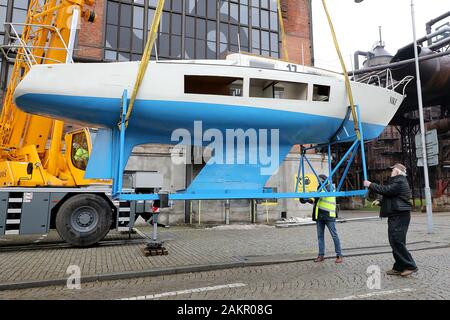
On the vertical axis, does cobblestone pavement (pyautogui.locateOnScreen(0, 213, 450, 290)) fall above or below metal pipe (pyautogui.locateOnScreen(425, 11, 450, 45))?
below

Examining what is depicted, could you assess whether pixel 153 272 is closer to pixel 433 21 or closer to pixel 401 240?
pixel 401 240

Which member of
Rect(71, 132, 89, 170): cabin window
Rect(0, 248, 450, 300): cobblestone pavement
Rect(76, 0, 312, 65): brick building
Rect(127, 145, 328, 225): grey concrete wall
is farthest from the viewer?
Rect(76, 0, 312, 65): brick building

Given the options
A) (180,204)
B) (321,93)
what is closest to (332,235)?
(321,93)

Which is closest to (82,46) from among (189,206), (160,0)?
(189,206)

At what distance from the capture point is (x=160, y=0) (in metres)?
5.30

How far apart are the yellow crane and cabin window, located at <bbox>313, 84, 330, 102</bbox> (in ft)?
23.1

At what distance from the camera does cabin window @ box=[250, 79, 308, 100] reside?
620 centimetres

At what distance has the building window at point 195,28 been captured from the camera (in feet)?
61.2

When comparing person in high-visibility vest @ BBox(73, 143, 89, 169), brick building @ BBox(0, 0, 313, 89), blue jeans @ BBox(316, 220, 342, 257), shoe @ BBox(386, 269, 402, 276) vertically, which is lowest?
shoe @ BBox(386, 269, 402, 276)

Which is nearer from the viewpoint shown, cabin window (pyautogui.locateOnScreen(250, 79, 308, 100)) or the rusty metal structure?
cabin window (pyautogui.locateOnScreen(250, 79, 308, 100))

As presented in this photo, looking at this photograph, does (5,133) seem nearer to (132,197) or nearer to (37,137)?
(37,137)

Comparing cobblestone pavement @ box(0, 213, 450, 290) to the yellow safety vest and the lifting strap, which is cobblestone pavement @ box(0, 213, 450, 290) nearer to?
the yellow safety vest

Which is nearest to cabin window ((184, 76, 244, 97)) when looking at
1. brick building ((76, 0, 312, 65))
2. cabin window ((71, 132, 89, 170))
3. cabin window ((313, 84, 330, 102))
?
cabin window ((313, 84, 330, 102))
